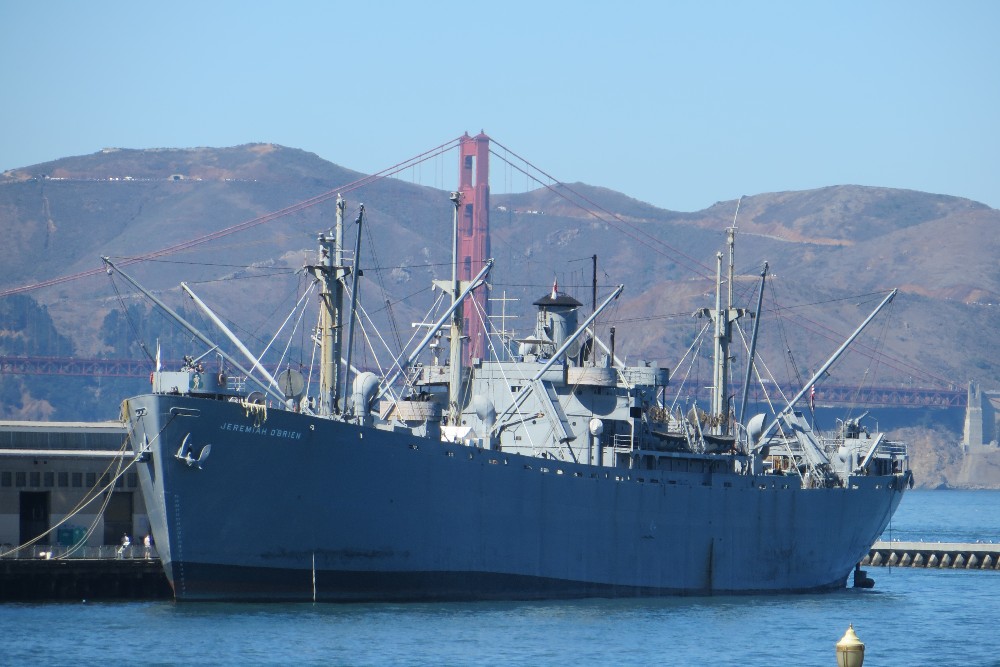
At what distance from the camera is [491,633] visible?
4084 cm

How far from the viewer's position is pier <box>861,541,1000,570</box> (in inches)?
2968

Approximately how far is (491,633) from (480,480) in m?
5.82

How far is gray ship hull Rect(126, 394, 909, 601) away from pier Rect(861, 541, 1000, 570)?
26.0 m

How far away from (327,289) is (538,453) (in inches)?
347

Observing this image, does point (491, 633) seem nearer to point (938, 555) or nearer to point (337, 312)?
point (337, 312)

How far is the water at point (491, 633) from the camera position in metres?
37.0

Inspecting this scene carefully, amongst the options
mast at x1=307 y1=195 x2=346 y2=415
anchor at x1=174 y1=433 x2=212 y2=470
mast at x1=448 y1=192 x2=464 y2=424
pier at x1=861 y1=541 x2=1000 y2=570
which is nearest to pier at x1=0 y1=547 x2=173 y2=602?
anchor at x1=174 y1=433 x2=212 y2=470

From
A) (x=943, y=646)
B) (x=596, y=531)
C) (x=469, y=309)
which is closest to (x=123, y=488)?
(x=596, y=531)

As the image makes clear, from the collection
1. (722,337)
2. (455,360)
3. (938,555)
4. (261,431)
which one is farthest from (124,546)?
(938,555)

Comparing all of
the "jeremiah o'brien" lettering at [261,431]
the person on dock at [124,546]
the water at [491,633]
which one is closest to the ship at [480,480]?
the "jeremiah o'brien" lettering at [261,431]

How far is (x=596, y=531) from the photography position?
4925cm

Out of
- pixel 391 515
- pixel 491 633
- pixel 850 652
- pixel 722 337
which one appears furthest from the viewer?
pixel 722 337

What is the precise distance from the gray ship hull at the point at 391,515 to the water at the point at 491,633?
0.75m

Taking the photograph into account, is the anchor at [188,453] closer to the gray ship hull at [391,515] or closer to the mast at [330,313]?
the gray ship hull at [391,515]
